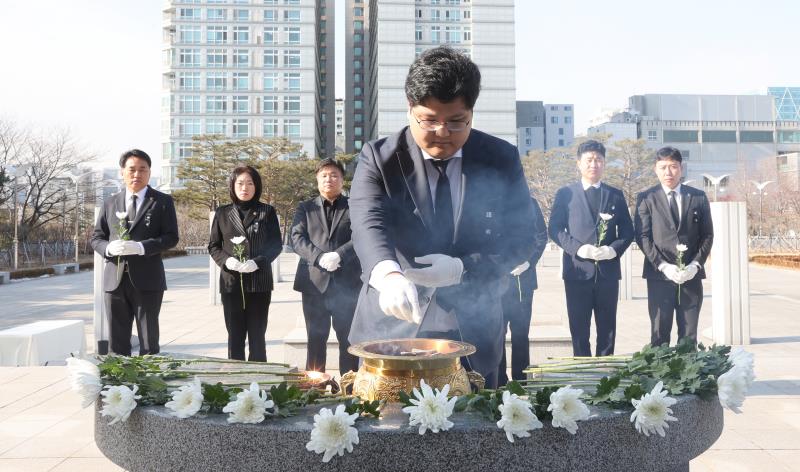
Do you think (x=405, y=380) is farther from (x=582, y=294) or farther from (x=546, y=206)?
(x=546, y=206)

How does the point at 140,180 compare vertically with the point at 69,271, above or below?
above

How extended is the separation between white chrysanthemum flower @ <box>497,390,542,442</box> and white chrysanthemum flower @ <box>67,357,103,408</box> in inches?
52.6

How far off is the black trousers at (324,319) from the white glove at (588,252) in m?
1.92

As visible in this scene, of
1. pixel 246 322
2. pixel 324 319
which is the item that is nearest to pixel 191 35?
pixel 246 322

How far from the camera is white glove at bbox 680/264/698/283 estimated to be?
16.0 feet

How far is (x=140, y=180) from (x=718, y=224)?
20.5 feet

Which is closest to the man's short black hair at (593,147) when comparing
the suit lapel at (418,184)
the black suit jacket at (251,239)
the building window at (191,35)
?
the black suit jacket at (251,239)

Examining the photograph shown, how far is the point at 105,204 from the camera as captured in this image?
5.18m

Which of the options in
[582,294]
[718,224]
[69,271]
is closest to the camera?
[582,294]

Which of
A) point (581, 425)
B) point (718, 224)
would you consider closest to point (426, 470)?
point (581, 425)

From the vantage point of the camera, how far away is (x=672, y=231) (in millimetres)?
5188

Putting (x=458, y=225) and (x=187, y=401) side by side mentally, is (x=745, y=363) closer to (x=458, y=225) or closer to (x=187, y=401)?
A: (x=458, y=225)

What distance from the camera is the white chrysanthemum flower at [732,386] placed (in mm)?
1960

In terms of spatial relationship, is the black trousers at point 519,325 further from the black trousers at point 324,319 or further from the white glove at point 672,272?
the black trousers at point 324,319
